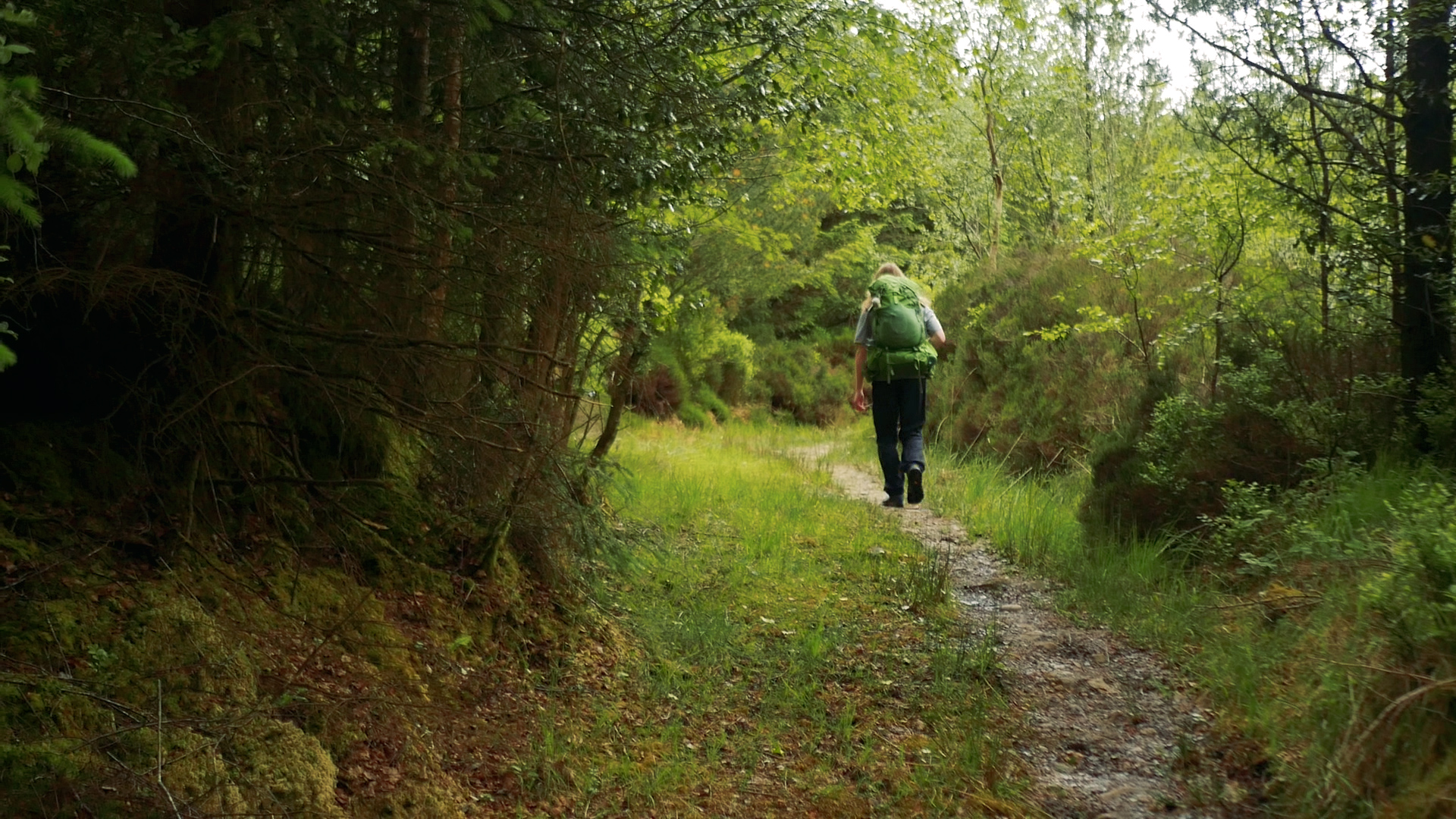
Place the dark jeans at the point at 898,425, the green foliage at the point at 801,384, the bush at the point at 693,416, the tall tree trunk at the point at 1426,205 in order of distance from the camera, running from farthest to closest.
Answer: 1. the green foliage at the point at 801,384
2. the bush at the point at 693,416
3. the dark jeans at the point at 898,425
4. the tall tree trunk at the point at 1426,205

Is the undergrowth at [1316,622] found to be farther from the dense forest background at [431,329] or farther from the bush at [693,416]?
the bush at [693,416]

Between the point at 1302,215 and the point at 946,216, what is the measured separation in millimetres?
Answer: 14310

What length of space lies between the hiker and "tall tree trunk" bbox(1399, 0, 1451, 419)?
3731 mm

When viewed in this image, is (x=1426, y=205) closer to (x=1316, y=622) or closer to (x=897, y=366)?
(x=1316, y=622)

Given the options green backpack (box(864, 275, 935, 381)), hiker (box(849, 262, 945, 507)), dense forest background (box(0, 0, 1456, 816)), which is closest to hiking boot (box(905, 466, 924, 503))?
hiker (box(849, 262, 945, 507))

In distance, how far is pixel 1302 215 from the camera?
657 cm

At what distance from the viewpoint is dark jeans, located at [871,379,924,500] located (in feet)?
29.4

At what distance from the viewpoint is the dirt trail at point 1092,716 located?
3729mm

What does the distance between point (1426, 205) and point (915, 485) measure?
468 centimetres

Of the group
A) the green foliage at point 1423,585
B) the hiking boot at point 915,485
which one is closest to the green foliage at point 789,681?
the hiking boot at point 915,485

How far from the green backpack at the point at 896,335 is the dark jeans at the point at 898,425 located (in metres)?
0.15

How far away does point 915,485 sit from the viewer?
30.1 feet

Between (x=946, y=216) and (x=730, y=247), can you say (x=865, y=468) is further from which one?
(x=946, y=216)

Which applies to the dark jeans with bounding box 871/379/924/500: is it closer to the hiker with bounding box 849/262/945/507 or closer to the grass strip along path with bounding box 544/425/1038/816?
the hiker with bounding box 849/262/945/507
